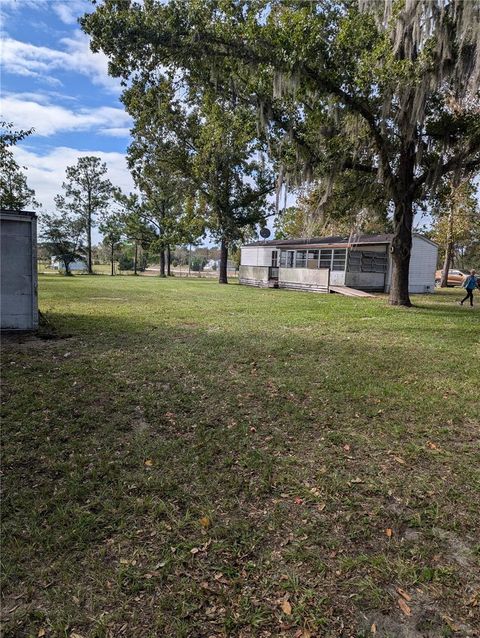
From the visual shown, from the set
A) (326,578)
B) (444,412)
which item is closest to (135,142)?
(444,412)

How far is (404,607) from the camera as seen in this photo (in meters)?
1.85

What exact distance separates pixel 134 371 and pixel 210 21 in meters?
8.92

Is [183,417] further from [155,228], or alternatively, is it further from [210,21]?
[155,228]

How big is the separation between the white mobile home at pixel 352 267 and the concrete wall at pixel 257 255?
4.05m

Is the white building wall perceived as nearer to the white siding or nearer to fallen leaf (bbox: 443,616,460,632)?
the white siding

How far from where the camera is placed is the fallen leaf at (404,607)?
5.97 ft

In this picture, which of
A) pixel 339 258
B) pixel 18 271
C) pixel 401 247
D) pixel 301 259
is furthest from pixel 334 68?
pixel 301 259

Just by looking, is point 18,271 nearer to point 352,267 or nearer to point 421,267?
point 352,267

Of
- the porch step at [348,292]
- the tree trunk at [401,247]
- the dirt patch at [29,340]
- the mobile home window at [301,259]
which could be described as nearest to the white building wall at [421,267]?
the porch step at [348,292]

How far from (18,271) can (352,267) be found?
17855mm

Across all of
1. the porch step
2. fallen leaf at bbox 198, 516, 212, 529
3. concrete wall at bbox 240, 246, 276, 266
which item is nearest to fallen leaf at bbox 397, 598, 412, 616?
fallen leaf at bbox 198, 516, 212, 529

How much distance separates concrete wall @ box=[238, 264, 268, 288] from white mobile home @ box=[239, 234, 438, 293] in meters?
0.06

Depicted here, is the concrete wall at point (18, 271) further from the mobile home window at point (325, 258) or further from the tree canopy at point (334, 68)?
the mobile home window at point (325, 258)

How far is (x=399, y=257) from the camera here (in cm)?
1259
